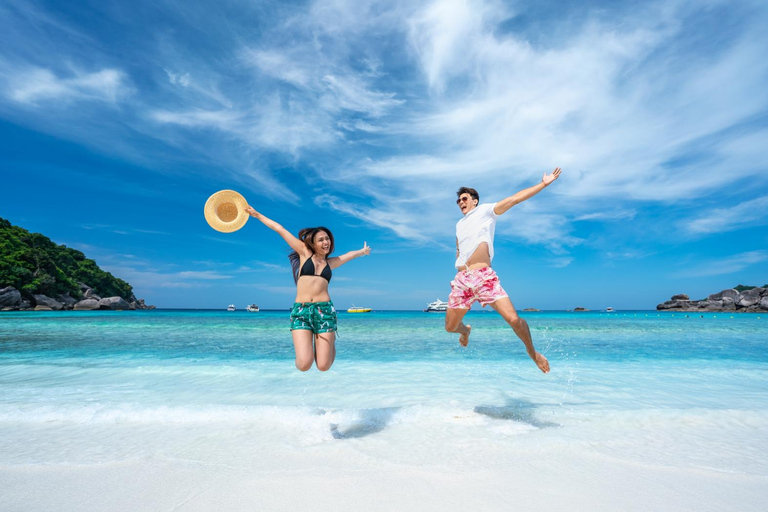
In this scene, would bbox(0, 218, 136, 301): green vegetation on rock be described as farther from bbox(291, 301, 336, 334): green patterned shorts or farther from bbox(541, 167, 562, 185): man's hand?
bbox(541, 167, 562, 185): man's hand

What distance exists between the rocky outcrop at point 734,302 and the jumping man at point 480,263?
121138 mm

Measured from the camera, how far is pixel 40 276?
211ft

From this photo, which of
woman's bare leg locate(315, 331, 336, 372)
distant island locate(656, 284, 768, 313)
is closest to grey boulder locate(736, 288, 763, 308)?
distant island locate(656, 284, 768, 313)

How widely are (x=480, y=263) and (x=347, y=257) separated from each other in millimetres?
1849

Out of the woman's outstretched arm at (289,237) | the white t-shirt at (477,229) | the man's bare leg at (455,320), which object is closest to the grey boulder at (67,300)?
the woman's outstretched arm at (289,237)

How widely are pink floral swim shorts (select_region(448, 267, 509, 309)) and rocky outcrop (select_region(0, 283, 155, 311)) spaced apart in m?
74.7

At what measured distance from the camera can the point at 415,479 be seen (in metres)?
3.65

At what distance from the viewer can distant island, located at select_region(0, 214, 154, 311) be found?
6009cm

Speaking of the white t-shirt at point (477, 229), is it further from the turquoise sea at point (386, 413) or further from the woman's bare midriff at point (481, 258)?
the turquoise sea at point (386, 413)

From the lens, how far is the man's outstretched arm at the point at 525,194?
16.9 feet

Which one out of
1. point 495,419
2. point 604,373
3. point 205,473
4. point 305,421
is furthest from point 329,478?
point 604,373

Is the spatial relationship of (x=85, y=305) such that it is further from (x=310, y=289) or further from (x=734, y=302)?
(x=734, y=302)

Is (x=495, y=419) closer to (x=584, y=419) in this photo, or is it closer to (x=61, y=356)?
(x=584, y=419)

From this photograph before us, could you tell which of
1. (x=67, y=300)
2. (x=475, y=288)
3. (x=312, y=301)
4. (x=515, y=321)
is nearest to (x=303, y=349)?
(x=312, y=301)
